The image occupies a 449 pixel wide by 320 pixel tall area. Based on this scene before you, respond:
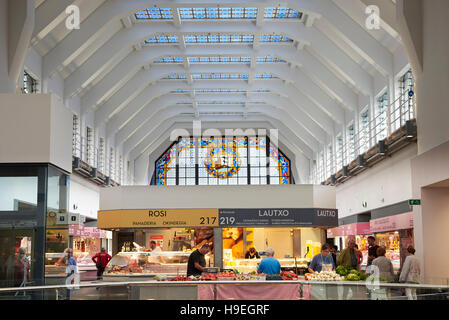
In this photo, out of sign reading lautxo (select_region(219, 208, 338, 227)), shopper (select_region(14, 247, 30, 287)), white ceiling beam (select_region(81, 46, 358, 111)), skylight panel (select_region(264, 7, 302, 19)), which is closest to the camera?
shopper (select_region(14, 247, 30, 287))

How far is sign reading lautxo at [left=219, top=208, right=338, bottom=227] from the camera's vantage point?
17.2 meters

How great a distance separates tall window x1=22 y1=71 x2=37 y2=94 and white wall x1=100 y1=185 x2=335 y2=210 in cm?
557

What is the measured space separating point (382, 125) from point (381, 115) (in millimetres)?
427

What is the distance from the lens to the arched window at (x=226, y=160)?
135 feet

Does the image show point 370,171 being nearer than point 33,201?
No

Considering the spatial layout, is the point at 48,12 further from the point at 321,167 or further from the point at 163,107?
the point at 321,167

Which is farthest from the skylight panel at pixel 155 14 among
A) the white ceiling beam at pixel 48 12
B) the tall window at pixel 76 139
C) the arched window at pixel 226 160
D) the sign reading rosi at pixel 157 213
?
the arched window at pixel 226 160

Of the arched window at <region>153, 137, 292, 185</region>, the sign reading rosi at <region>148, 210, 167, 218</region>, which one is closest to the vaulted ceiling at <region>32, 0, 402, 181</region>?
the arched window at <region>153, 137, 292, 185</region>

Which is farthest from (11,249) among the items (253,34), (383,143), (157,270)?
(253,34)

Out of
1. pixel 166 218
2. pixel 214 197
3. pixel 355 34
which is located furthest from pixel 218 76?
pixel 166 218

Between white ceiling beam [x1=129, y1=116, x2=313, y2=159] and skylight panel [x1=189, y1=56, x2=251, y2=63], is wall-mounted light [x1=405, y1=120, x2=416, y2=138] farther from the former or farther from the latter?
white ceiling beam [x1=129, y1=116, x2=313, y2=159]
